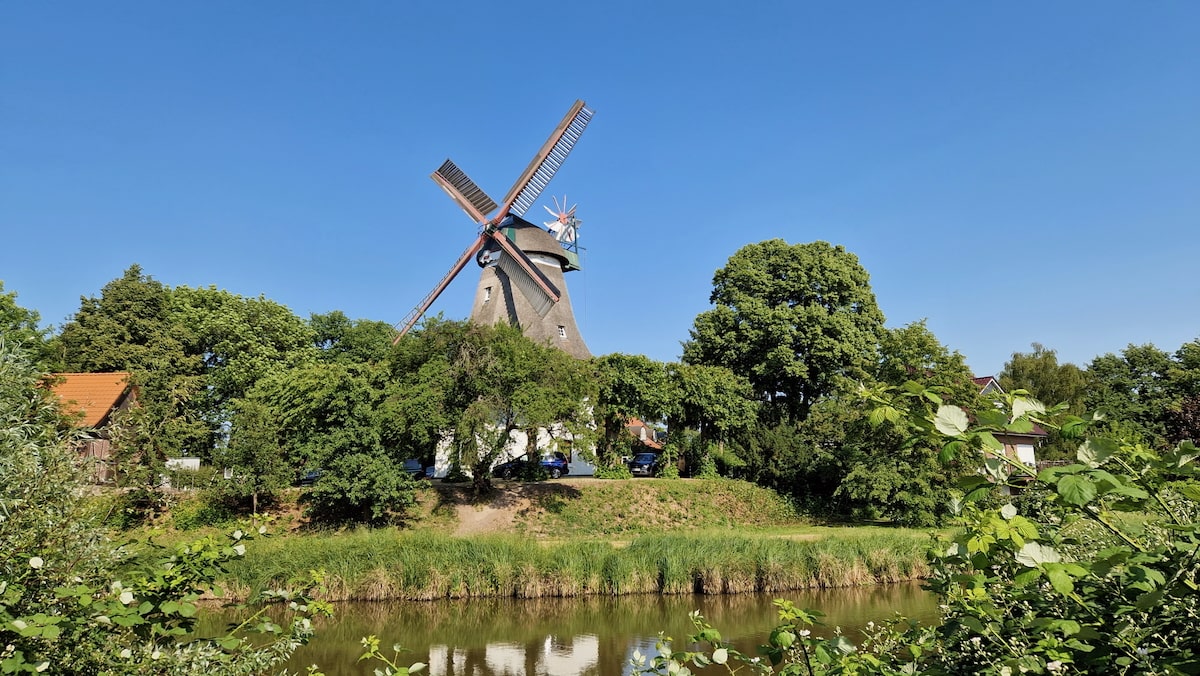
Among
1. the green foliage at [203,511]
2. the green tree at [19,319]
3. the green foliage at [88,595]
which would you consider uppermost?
the green tree at [19,319]

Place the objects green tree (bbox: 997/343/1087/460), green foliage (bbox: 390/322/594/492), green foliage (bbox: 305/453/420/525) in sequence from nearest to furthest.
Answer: green foliage (bbox: 305/453/420/525), green foliage (bbox: 390/322/594/492), green tree (bbox: 997/343/1087/460)

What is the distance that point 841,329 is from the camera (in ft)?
109

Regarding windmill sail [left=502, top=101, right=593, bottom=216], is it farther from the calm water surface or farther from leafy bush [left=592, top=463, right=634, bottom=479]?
the calm water surface

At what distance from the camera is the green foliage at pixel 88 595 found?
123 inches

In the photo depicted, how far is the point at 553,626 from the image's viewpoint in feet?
46.4

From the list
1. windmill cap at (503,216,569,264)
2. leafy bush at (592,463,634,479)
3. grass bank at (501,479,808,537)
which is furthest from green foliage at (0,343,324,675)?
windmill cap at (503,216,569,264)

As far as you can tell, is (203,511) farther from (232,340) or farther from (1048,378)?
(1048,378)

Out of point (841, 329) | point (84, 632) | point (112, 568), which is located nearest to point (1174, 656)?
point (84, 632)

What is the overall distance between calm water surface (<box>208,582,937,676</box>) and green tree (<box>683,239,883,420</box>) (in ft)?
55.6

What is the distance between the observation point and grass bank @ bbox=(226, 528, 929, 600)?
1588 cm

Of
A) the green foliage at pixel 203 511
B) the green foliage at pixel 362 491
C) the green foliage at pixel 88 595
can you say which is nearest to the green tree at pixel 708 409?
the green foliage at pixel 362 491

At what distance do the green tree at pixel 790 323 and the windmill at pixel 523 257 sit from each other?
24.9 ft

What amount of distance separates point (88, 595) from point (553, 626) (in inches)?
473

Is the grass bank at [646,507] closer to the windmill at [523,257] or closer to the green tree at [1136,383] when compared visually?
the windmill at [523,257]
